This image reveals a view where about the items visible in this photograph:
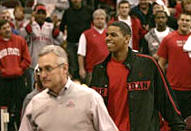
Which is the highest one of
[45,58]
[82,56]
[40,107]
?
[45,58]

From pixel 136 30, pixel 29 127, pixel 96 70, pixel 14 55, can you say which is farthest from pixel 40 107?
pixel 136 30

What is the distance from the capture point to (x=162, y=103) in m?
6.50

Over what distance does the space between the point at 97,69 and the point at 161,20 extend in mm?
5093

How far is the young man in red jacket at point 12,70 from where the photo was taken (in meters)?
11.4

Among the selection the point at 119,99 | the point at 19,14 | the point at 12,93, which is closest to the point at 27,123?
the point at 119,99

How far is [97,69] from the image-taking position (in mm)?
6637

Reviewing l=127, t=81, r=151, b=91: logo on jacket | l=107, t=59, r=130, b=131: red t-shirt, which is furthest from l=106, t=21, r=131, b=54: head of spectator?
l=127, t=81, r=151, b=91: logo on jacket

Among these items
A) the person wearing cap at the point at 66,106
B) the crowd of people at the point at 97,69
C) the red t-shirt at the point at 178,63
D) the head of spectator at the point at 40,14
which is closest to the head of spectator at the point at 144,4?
the crowd of people at the point at 97,69

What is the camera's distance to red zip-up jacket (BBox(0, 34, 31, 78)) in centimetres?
1145

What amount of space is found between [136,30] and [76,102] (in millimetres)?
7330

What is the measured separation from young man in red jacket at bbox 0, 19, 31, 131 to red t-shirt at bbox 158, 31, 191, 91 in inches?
121

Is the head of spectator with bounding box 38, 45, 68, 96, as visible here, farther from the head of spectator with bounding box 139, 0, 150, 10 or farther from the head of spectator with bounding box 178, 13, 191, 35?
the head of spectator with bounding box 139, 0, 150, 10

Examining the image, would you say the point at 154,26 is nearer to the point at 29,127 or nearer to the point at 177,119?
the point at 177,119

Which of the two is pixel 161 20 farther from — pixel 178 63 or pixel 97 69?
pixel 97 69
